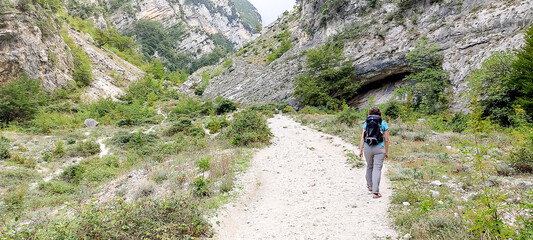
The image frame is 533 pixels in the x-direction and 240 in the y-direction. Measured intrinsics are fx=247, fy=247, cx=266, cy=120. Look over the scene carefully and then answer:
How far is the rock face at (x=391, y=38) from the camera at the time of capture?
15289mm

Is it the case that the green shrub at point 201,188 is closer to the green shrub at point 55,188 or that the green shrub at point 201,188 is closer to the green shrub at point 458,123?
the green shrub at point 55,188

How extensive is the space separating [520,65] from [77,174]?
66.0ft

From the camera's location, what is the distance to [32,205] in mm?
8297

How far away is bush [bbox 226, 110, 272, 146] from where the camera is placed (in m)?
12.1

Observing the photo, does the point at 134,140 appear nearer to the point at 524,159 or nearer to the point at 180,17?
the point at 524,159

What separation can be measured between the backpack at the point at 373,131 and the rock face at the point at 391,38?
42.4 ft

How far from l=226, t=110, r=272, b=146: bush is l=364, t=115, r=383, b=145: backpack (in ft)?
24.1

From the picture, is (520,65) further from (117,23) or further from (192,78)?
(117,23)

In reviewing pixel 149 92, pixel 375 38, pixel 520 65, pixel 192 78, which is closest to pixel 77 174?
pixel 520 65

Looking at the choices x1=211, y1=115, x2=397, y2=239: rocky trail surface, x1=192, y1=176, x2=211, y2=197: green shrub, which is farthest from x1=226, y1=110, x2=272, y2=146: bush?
x1=192, y1=176, x2=211, y2=197: green shrub

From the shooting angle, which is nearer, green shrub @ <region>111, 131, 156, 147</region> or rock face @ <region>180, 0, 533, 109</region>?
rock face @ <region>180, 0, 533, 109</region>

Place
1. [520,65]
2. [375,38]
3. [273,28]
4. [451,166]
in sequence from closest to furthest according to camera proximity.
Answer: [451,166]
[520,65]
[375,38]
[273,28]

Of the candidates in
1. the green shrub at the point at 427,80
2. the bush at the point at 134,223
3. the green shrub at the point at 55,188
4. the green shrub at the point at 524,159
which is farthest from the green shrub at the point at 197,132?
the green shrub at the point at 524,159

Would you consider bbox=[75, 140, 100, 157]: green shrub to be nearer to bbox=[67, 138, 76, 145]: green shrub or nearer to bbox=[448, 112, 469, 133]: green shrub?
bbox=[67, 138, 76, 145]: green shrub
